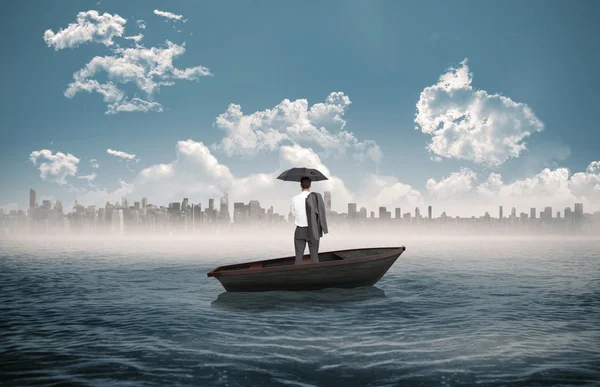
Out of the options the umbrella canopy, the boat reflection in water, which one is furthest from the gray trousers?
the umbrella canopy

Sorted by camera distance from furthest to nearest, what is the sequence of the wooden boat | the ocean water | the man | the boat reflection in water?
the man
the wooden boat
the boat reflection in water
the ocean water

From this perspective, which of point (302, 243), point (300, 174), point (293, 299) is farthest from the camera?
point (302, 243)

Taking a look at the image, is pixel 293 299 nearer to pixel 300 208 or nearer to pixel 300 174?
pixel 300 208

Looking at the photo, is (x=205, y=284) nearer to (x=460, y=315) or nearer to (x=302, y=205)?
(x=302, y=205)

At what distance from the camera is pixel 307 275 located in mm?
17078

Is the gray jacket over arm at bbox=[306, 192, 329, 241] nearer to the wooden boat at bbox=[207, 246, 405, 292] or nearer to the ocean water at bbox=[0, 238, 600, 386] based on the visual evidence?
the wooden boat at bbox=[207, 246, 405, 292]

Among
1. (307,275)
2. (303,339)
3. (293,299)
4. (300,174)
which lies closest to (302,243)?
(307,275)

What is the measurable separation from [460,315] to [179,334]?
7.70 meters

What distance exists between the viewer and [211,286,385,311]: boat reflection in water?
15383 millimetres

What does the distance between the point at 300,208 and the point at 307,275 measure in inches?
92.1

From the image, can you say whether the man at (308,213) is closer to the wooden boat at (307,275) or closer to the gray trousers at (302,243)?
the gray trousers at (302,243)

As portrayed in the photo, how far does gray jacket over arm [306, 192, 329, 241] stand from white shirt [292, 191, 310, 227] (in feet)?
0.37

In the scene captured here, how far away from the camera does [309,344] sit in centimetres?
1025

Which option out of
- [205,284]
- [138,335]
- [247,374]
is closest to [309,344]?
[247,374]
